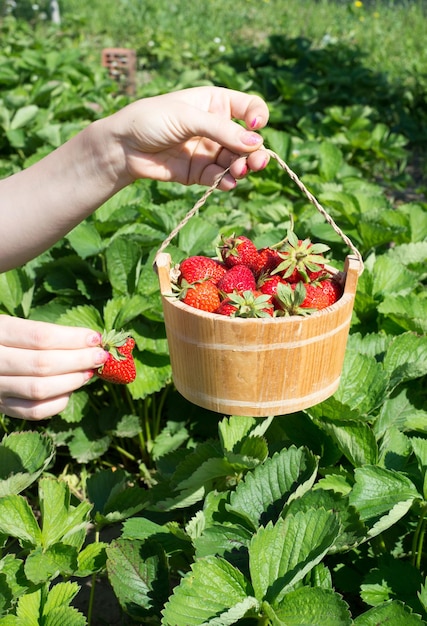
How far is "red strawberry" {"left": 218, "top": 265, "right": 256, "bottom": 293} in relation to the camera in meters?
1.46

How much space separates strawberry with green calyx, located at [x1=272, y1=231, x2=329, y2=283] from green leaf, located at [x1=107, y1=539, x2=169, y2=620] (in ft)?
2.24

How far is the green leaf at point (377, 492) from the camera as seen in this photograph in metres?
1.55

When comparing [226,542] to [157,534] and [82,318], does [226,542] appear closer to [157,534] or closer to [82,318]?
[157,534]

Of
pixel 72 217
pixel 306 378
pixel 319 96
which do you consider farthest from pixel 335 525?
pixel 319 96

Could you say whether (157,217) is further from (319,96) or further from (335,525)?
(319,96)

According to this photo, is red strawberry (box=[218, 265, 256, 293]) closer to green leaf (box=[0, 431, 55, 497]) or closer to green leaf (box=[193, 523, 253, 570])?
green leaf (box=[193, 523, 253, 570])

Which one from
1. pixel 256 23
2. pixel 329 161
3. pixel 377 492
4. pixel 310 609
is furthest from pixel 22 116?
pixel 256 23

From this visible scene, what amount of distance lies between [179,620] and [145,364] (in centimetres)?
97

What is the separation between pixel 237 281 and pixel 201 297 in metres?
0.08

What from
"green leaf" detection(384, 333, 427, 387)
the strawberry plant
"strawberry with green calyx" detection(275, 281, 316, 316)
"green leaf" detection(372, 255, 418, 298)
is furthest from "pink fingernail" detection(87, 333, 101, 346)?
"green leaf" detection(372, 255, 418, 298)

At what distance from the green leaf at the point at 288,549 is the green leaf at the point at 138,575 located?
1.06 feet

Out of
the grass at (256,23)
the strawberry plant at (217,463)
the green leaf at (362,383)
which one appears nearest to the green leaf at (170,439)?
the strawberry plant at (217,463)

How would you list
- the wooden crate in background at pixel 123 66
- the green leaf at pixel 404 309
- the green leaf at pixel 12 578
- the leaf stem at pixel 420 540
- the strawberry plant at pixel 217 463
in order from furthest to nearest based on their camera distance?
the wooden crate in background at pixel 123 66, the green leaf at pixel 404 309, the leaf stem at pixel 420 540, the green leaf at pixel 12 578, the strawberry plant at pixel 217 463

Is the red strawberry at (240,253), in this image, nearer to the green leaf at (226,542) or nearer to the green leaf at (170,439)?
the green leaf at (226,542)
